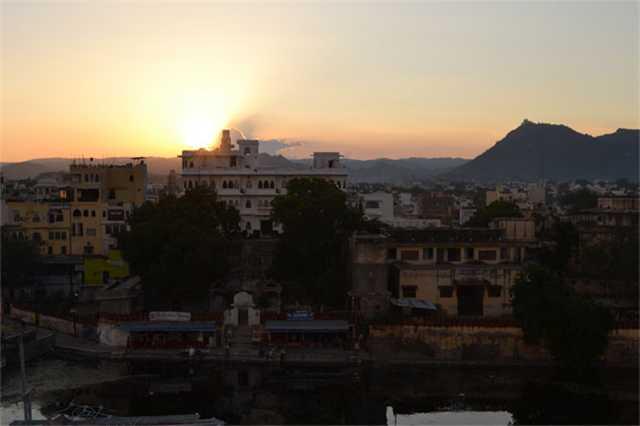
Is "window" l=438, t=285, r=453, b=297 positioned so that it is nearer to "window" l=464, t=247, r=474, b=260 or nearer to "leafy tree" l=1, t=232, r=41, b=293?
"window" l=464, t=247, r=474, b=260

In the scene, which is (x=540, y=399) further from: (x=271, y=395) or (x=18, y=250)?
(x=18, y=250)

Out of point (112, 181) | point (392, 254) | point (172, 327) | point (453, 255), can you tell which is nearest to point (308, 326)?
point (172, 327)

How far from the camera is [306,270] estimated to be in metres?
31.5

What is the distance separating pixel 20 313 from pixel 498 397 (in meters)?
19.0

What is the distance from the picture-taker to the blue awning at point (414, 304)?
28469 mm

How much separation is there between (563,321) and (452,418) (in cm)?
534

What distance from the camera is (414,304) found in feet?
93.9

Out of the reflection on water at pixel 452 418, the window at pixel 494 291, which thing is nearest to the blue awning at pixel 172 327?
the reflection on water at pixel 452 418

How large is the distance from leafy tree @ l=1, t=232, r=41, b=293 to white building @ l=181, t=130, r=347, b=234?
10.7 metres

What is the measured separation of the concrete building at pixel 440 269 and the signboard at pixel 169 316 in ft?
19.8

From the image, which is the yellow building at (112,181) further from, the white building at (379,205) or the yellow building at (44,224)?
the white building at (379,205)

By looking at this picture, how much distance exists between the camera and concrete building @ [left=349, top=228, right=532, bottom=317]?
28.8 m

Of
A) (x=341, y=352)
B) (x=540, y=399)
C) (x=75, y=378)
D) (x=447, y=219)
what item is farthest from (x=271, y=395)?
(x=447, y=219)

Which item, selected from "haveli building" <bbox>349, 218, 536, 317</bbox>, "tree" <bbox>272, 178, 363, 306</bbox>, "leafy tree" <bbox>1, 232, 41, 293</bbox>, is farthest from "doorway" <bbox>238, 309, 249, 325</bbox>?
"leafy tree" <bbox>1, 232, 41, 293</bbox>
